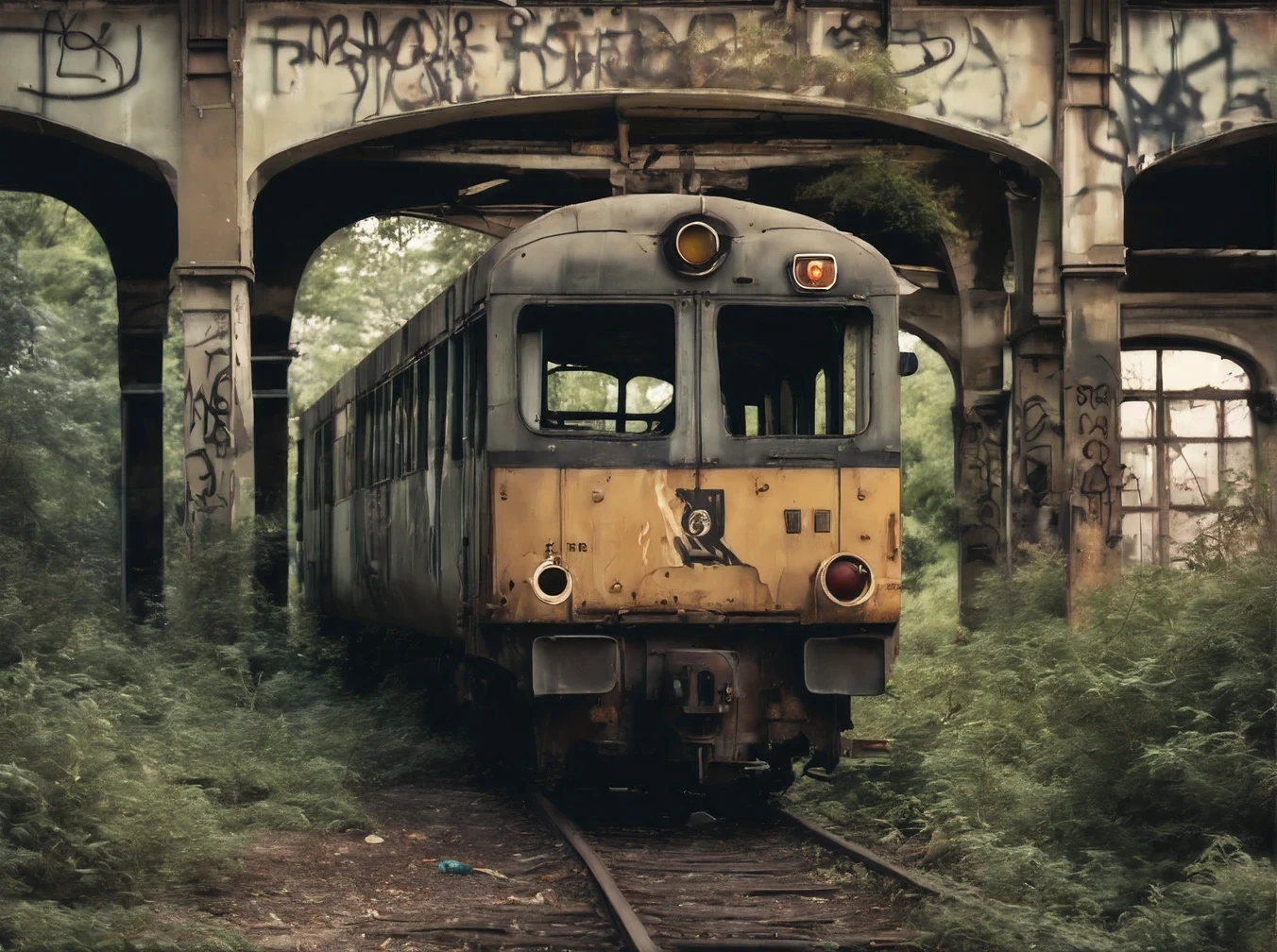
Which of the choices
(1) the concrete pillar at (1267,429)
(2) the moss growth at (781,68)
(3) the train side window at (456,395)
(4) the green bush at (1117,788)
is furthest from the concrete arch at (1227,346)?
(3) the train side window at (456,395)

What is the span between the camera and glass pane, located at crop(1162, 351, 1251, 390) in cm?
2122

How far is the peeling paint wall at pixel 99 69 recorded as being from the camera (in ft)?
47.1

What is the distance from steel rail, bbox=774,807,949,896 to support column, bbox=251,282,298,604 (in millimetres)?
8761

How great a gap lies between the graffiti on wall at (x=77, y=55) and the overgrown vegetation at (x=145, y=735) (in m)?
2.80

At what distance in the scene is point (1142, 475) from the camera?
70.1 feet

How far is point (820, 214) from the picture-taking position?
18.3 m

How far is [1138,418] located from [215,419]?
455 inches

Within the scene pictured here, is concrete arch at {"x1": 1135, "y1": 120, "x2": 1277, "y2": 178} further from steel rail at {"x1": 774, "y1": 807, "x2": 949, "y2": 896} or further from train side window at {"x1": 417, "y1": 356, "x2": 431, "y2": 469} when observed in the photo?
steel rail at {"x1": 774, "y1": 807, "x2": 949, "y2": 896}

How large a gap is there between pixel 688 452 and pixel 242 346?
6534 mm

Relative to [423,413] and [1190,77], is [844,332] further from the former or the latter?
[1190,77]

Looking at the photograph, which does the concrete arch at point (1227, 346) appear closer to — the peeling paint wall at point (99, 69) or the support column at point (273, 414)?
the support column at point (273, 414)

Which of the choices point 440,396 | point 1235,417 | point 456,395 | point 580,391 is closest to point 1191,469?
point 1235,417

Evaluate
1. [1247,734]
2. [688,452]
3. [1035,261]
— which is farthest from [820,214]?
[1247,734]

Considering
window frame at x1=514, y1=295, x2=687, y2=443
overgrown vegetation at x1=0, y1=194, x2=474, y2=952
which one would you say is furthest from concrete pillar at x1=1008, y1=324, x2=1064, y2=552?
window frame at x1=514, y1=295, x2=687, y2=443
